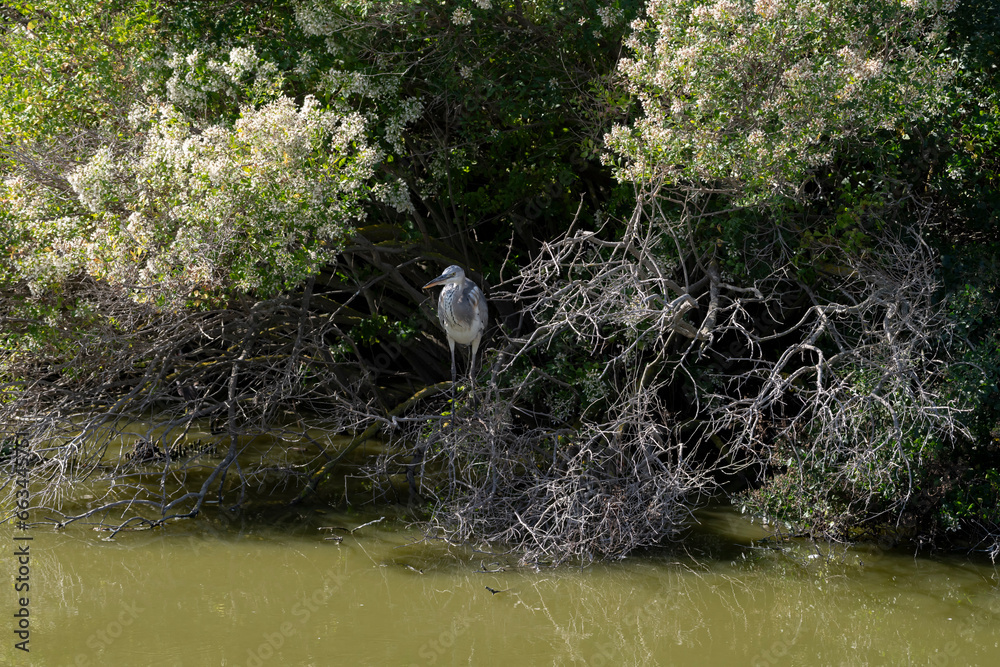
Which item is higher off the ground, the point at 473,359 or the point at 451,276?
the point at 451,276

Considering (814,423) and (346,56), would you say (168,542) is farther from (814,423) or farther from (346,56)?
(814,423)

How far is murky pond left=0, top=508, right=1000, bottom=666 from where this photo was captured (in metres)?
5.75

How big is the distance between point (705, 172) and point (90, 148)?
4.72 m

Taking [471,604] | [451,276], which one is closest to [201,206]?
[451,276]

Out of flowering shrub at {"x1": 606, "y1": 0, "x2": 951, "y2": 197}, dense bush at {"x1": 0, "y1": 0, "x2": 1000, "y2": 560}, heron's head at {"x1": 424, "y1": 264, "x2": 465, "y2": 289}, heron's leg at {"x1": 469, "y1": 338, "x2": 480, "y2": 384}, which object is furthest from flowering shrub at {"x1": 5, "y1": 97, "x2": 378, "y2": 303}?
flowering shrub at {"x1": 606, "y1": 0, "x2": 951, "y2": 197}

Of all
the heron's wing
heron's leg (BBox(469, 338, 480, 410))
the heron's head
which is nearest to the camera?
heron's leg (BBox(469, 338, 480, 410))

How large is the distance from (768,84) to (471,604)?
391cm

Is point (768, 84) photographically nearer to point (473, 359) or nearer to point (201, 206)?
point (473, 359)

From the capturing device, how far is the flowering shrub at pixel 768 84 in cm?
626

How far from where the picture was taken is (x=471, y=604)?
6.36m

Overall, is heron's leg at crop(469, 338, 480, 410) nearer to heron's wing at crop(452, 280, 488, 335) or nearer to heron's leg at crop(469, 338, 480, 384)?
heron's leg at crop(469, 338, 480, 384)

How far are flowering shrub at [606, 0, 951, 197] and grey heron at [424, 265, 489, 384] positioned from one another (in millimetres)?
1577

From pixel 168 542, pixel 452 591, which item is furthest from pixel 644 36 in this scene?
pixel 168 542

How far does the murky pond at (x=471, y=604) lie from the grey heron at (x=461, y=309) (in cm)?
160
